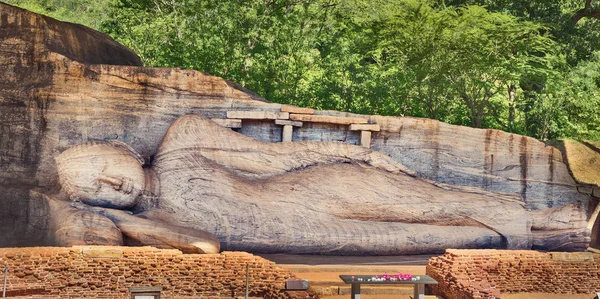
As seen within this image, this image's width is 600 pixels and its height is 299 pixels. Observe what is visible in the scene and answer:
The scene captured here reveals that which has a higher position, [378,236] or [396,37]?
[396,37]

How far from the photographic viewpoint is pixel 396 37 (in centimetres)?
1773

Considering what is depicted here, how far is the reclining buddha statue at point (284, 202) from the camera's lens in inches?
414

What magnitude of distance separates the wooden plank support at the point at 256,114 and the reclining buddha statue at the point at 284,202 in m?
0.29

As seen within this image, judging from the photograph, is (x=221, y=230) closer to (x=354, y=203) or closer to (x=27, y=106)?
(x=354, y=203)

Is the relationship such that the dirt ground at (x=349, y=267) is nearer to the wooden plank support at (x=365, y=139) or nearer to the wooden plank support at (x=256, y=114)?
the wooden plank support at (x=365, y=139)

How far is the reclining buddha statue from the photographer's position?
10523mm

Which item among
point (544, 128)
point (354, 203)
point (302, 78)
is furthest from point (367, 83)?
point (354, 203)

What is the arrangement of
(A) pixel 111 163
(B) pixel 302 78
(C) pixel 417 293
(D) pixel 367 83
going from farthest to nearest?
(B) pixel 302 78 < (D) pixel 367 83 < (A) pixel 111 163 < (C) pixel 417 293

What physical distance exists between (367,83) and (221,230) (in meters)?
6.48

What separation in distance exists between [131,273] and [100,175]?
1742mm

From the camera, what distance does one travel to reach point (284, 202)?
1106cm

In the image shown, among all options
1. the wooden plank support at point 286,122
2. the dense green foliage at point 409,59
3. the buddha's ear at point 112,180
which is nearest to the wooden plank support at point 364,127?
the wooden plank support at point 286,122

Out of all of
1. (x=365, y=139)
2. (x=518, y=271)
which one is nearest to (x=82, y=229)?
(x=365, y=139)

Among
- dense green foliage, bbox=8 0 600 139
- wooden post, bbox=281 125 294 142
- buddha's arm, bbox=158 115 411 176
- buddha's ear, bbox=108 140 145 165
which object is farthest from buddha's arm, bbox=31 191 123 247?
dense green foliage, bbox=8 0 600 139
